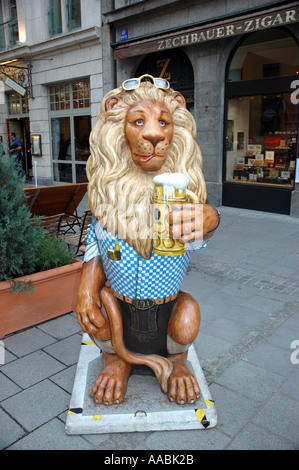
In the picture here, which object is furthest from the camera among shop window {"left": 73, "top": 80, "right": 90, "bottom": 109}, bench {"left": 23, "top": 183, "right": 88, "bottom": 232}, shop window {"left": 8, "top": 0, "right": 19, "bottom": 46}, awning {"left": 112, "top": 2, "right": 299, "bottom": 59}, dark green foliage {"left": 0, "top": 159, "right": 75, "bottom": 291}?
shop window {"left": 8, "top": 0, "right": 19, "bottom": 46}

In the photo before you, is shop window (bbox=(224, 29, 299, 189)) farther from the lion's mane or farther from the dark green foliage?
the lion's mane

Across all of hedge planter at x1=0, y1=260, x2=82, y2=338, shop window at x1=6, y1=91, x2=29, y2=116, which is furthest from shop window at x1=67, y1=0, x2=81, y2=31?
hedge planter at x1=0, y1=260, x2=82, y2=338

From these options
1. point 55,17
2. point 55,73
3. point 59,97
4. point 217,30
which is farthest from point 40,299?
point 55,17

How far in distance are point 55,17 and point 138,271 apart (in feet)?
40.8

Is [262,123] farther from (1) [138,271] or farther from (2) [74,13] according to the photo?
(1) [138,271]

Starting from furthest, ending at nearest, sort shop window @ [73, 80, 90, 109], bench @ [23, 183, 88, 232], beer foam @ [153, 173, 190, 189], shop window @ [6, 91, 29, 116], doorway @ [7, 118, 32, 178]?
doorway @ [7, 118, 32, 178] → shop window @ [6, 91, 29, 116] → shop window @ [73, 80, 90, 109] → bench @ [23, 183, 88, 232] → beer foam @ [153, 173, 190, 189]

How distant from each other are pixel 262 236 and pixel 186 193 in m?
4.98

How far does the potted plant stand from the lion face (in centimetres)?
166

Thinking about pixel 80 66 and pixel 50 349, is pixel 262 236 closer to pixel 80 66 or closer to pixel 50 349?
pixel 50 349

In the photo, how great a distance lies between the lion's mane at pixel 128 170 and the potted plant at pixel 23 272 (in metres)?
1.38

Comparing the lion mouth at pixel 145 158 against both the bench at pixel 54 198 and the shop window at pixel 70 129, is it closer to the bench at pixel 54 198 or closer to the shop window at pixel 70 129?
the bench at pixel 54 198

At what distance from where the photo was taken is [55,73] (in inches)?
477

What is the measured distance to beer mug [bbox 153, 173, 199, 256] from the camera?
6.16 feet

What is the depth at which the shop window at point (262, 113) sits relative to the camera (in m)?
7.83
